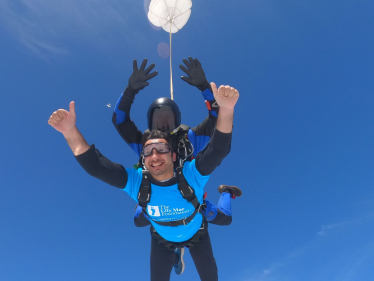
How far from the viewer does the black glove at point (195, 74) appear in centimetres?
343

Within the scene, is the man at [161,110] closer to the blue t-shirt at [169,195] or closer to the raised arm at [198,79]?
the raised arm at [198,79]

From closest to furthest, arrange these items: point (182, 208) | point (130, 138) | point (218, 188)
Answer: point (182, 208)
point (130, 138)
point (218, 188)

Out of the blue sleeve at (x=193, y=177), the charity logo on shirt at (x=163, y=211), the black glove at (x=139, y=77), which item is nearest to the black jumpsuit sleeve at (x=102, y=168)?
the charity logo on shirt at (x=163, y=211)

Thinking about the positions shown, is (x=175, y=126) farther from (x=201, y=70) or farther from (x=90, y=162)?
(x=90, y=162)

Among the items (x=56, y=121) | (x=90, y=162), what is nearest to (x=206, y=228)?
(x=90, y=162)

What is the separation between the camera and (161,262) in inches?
159

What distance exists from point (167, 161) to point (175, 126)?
0.67 m

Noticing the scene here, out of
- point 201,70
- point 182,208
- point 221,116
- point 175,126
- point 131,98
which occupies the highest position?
point 201,70

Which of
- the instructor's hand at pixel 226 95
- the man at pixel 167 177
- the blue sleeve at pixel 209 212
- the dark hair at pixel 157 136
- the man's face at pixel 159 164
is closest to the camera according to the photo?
the instructor's hand at pixel 226 95

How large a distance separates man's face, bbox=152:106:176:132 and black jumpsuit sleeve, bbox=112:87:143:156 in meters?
0.45

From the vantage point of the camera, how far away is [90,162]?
8.32ft

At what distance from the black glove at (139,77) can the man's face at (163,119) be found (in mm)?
439

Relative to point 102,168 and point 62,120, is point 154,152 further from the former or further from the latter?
→ point 62,120

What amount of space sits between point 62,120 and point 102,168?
0.67 metres
